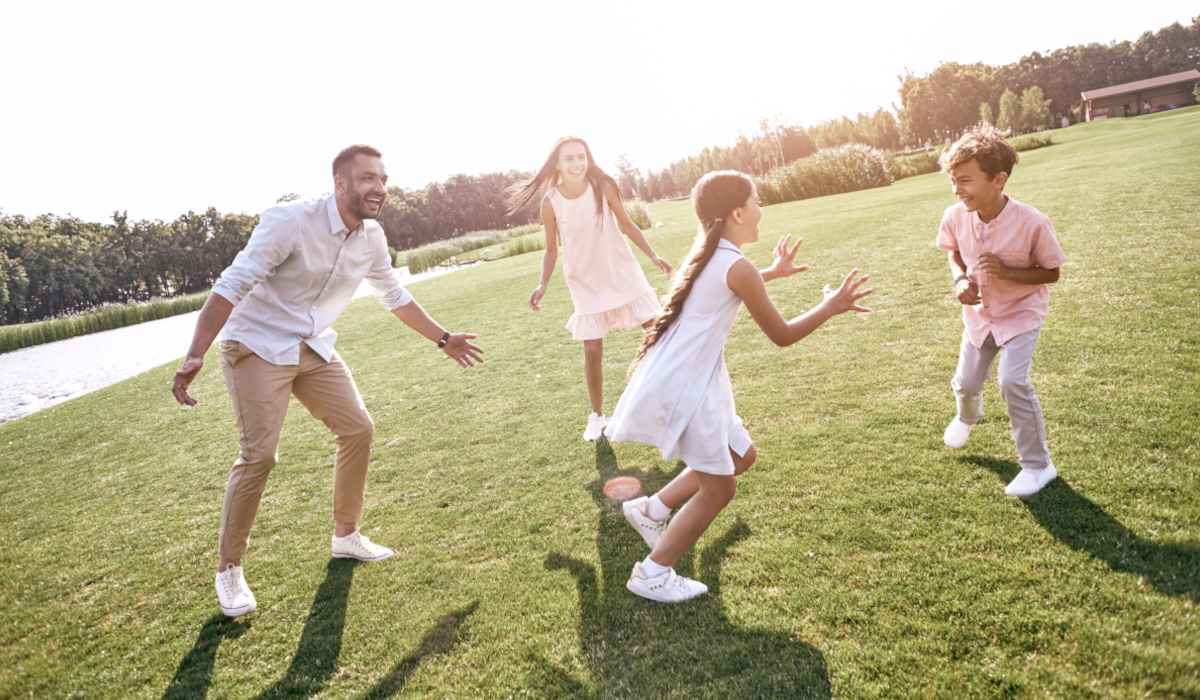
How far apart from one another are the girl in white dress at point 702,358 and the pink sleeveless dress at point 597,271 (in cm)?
232

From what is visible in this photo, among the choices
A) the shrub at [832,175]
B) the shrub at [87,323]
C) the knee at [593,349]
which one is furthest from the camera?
the shrub at [832,175]

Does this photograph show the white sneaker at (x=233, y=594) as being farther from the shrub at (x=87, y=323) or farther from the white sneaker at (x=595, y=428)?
the shrub at (x=87, y=323)

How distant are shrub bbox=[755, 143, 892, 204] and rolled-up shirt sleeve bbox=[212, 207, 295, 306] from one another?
29.6 metres

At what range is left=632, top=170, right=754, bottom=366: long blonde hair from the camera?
2889mm

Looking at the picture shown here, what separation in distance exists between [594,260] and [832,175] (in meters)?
29.5

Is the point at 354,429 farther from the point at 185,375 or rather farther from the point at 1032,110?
the point at 1032,110

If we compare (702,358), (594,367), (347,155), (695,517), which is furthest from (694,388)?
(594,367)

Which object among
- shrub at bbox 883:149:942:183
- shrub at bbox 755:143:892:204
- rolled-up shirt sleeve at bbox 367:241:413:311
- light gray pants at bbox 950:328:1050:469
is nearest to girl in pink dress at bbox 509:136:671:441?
rolled-up shirt sleeve at bbox 367:241:413:311

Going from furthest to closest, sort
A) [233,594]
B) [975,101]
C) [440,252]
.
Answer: [975,101] → [440,252] → [233,594]

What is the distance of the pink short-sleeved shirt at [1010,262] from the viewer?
3414 mm

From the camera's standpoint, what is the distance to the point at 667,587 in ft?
9.91

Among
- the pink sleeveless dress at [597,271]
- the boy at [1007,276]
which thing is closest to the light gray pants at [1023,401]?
the boy at [1007,276]

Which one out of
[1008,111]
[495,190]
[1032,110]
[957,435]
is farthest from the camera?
[495,190]

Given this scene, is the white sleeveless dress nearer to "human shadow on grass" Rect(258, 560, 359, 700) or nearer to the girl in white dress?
the girl in white dress
